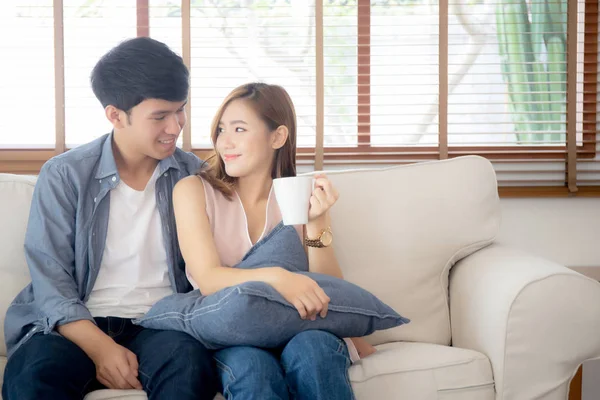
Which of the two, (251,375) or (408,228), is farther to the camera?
(408,228)

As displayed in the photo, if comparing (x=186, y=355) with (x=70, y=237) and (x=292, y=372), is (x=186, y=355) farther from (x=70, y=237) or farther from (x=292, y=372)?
(x=70, y=237)

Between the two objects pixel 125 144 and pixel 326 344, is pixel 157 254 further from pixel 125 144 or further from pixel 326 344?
pixel 326 344

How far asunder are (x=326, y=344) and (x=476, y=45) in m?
2.04

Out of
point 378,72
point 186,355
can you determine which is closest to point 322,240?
point 186,355

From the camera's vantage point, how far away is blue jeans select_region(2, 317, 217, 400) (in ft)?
4.14

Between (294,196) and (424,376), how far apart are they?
0.49 meters

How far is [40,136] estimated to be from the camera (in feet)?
9.61

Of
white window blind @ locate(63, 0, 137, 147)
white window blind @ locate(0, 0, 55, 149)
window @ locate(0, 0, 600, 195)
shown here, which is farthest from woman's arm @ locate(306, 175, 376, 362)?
white window blind @ locate(0, 0, 55, 149)

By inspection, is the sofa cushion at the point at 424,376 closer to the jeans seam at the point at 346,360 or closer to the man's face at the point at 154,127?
the jeans seam at the point at 346,360

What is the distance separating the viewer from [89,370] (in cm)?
137

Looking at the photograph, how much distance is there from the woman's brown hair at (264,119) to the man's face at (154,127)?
97 mm

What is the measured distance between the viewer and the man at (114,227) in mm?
1460

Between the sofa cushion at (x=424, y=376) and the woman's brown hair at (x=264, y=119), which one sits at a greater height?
the woman's brown hair at (x=264, y=119)

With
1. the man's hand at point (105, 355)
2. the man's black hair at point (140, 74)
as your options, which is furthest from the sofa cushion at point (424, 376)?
the man's black hair at point (140, 74)
